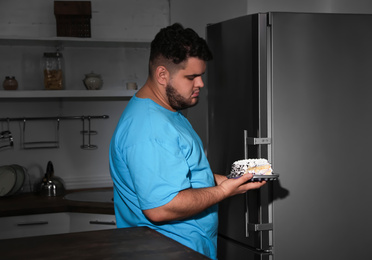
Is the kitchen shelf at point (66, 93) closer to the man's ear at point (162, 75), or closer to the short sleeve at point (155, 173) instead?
the man's ear at point (162, 75)

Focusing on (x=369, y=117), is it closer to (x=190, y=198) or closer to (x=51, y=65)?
(x=190, y=198)

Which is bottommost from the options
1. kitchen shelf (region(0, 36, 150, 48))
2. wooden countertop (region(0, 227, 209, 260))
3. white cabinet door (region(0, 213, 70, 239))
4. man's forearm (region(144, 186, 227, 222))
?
white cabinet door (region(0, 213, 70, 239))

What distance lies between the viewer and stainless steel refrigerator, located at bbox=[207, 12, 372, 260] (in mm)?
2377

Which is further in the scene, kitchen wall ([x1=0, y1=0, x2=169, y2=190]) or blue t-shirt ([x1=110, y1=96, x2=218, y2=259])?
kitchen wall ([x1=0, y1=0, x2=169, y2=190])

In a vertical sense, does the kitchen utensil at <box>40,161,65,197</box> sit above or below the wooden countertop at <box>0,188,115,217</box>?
above

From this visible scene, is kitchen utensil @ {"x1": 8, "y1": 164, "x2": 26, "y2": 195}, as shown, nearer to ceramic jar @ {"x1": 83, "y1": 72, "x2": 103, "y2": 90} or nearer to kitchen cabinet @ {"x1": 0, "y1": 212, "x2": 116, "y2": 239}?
kitchen cabinet @ {"x1": 0, "y1": 212, "x2": 116, "y2": 239}

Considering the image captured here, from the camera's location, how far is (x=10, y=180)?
318cm

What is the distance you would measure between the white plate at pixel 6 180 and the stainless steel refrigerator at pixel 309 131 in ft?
5.29

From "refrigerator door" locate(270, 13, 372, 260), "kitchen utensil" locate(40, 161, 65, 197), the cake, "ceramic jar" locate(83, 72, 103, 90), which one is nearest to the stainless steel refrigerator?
"refrigerator door" locate(270, 13, 372, 260)

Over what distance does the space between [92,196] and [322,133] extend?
1678mm

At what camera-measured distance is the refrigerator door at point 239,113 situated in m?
2.38

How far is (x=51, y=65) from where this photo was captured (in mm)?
3383

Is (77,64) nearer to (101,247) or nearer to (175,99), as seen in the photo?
(175,99)

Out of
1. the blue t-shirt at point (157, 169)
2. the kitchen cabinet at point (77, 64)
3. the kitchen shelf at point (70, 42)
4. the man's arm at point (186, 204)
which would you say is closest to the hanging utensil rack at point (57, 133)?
the kitchen cabinet at point (77, 64)
